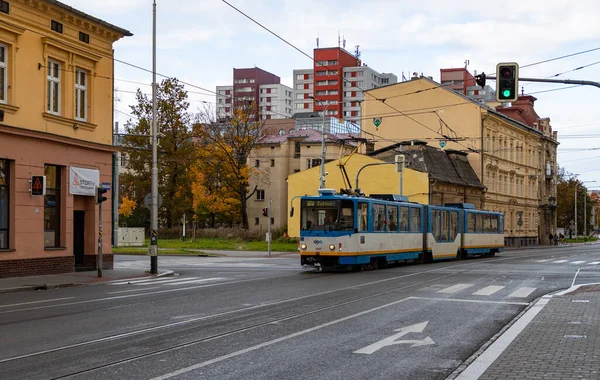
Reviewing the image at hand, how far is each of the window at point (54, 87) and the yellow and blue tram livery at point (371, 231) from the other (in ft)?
31.2

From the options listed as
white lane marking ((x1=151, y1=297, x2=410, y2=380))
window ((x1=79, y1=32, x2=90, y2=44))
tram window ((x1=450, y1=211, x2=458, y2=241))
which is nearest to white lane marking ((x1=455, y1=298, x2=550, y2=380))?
white lane marking ((x1=151, y1=297, x2=410, y2=380))

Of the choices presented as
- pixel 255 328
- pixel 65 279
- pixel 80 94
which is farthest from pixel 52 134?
pixel 255 328

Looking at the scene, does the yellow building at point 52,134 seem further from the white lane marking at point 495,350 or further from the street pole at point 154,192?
the white lane marking at point 495,350

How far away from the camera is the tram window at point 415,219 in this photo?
33.9 meters

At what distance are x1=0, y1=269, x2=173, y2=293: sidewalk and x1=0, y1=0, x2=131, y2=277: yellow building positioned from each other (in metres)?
0.71

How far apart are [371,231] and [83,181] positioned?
1097 centimetres

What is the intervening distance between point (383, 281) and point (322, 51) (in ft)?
369

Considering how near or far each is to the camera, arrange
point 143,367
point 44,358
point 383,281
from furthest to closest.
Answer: point 383,281 → point 44,358 → point 143,367

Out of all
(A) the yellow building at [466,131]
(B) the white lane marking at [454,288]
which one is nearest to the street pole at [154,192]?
(B) the white lane marking at [454,288]

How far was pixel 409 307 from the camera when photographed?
1552 cm

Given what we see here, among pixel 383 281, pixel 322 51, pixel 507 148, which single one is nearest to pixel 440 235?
pixel 383 281

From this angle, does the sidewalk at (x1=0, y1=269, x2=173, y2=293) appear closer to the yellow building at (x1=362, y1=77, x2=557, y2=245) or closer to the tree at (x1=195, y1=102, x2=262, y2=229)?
the yellow building at (x1=362, y1=77, x2=557, y2=245)

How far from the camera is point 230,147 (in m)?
71.1

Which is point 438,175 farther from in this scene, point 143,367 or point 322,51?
point 322,51
